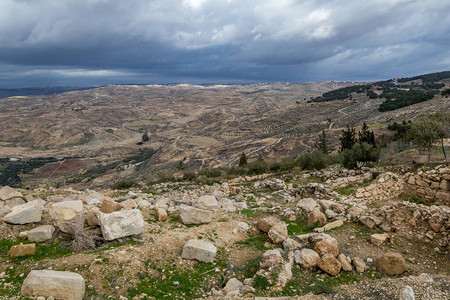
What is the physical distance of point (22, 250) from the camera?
688 cm

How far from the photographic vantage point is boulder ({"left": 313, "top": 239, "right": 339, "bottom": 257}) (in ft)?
25.1

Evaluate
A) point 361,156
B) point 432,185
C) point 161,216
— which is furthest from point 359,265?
point 361,156

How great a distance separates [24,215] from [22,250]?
7.70 ft

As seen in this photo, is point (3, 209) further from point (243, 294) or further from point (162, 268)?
point (243, 294)

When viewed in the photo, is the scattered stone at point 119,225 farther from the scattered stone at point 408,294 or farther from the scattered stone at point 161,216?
the scattered stone at point 408,294

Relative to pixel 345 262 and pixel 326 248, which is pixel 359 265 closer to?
pixel 345 262

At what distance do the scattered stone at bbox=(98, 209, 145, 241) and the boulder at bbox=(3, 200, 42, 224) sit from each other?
8.28 ft

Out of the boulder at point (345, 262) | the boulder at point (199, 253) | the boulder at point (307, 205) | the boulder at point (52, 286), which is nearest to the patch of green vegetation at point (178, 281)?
the boulder at point (199, 253)

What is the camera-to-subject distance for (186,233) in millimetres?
9133

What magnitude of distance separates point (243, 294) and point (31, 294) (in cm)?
465

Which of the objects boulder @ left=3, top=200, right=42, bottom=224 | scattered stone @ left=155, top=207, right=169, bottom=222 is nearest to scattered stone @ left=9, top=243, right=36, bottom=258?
boulder @ left=3, top=200, right=42, bottom=224

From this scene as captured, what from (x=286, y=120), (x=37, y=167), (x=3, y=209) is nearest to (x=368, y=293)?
(x=3, y=209)

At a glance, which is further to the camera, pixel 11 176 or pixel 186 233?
pixel 11 176

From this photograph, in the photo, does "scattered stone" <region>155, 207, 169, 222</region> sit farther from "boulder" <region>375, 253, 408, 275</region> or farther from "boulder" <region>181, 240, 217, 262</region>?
"boulder" <region>375, 253, 408, 275</region>
